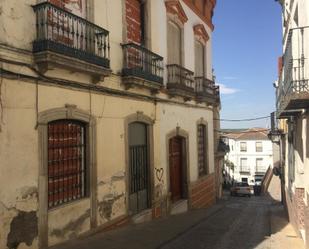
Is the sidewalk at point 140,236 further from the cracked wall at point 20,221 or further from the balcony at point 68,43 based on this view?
the balcony at point 68,43

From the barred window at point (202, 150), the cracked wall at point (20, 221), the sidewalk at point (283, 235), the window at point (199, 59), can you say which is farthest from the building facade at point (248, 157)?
the cracked wall at point (20, 221)

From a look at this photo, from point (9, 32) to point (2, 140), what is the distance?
5.84ft

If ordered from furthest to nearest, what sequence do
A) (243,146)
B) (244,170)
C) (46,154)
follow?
(244,170) → (243,146) → (46,154)

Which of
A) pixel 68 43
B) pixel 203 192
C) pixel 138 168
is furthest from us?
pixel 203 192

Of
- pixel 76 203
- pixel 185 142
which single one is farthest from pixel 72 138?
pixel 185 142

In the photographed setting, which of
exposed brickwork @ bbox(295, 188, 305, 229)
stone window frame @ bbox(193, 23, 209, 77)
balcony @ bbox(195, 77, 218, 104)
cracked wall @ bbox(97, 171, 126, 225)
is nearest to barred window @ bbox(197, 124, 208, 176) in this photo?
balcony @ bbox(195, 77, 218, 104)

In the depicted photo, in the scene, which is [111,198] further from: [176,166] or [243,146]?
[243,146]

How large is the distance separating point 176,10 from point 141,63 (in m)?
3.74

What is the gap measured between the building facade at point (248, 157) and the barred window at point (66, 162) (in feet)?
159

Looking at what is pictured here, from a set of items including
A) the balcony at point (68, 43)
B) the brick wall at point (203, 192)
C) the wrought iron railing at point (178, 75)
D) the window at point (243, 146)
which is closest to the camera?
the balcony at point (68, 43)

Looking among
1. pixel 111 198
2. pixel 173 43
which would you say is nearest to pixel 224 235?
pixel 111 198

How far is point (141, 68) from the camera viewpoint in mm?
10523

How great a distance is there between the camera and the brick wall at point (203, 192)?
1504 centimetres

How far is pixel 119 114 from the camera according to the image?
960 centimetres
